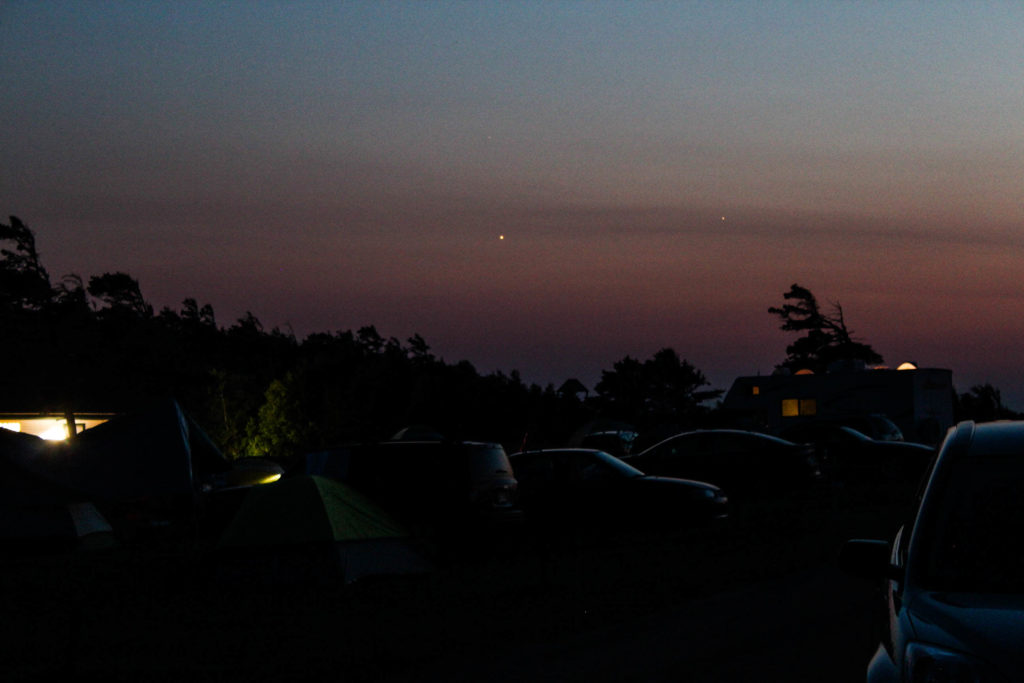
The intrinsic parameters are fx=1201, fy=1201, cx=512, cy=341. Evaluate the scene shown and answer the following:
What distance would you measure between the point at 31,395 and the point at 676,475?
18780 millimetres

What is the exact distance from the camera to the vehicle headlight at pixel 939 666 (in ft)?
13.1

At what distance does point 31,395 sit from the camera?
33219 millimetres

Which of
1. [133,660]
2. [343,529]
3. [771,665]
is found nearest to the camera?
[771,665]

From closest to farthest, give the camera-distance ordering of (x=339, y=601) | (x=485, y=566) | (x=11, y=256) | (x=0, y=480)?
(x=0, y=480)
(x=339, y=601)
(x=485, y=566)
(x=11, y=256)

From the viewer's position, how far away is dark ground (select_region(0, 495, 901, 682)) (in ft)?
30.1

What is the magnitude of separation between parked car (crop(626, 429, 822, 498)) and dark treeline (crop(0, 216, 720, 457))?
12.1m

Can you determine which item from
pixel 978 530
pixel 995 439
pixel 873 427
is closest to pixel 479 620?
pixel 995 439

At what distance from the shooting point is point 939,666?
410 cm

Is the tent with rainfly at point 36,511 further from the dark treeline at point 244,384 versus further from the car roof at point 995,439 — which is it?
the dark treeline at point 244,384

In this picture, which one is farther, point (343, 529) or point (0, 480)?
point (343, 529)

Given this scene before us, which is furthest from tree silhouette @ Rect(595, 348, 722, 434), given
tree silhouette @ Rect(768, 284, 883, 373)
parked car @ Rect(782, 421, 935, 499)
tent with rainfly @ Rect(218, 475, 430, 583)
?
tent with rainfly @ Rect(218, 475, 430, 583)

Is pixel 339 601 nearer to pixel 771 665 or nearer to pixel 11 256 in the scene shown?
pixel 771 665

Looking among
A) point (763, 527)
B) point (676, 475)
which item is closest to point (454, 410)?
point (676, 475)

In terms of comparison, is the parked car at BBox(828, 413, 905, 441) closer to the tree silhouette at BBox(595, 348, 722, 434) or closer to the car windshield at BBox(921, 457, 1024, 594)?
the car windshield at BBox(921, 457, 1024, 594)
